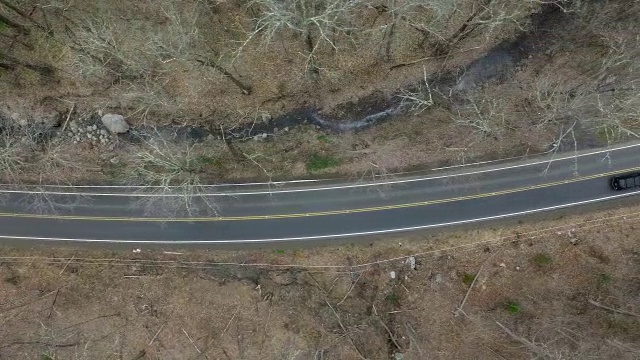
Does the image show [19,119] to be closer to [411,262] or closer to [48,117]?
[48,117]

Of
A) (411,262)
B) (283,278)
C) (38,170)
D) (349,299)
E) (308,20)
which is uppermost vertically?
(308,20)

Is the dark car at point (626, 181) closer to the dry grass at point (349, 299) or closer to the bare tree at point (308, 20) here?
the dry grass at point (349, 299)

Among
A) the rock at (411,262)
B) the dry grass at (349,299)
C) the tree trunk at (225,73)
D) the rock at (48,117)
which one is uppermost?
the tree trunk at (225,73)

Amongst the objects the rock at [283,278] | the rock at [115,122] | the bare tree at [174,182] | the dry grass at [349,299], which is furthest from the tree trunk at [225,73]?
the rock at [283,278]

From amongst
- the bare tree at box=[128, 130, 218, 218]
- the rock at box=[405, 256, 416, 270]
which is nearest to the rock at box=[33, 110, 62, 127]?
the bare tree at box=[128, 130, 218, 218]

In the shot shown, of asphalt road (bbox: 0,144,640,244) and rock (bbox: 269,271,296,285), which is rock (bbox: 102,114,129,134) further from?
rock (bbox: 269,271,296,285)

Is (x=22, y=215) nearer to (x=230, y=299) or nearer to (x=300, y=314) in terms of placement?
(x=230, y=299)

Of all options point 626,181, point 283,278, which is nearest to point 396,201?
point 283,278
